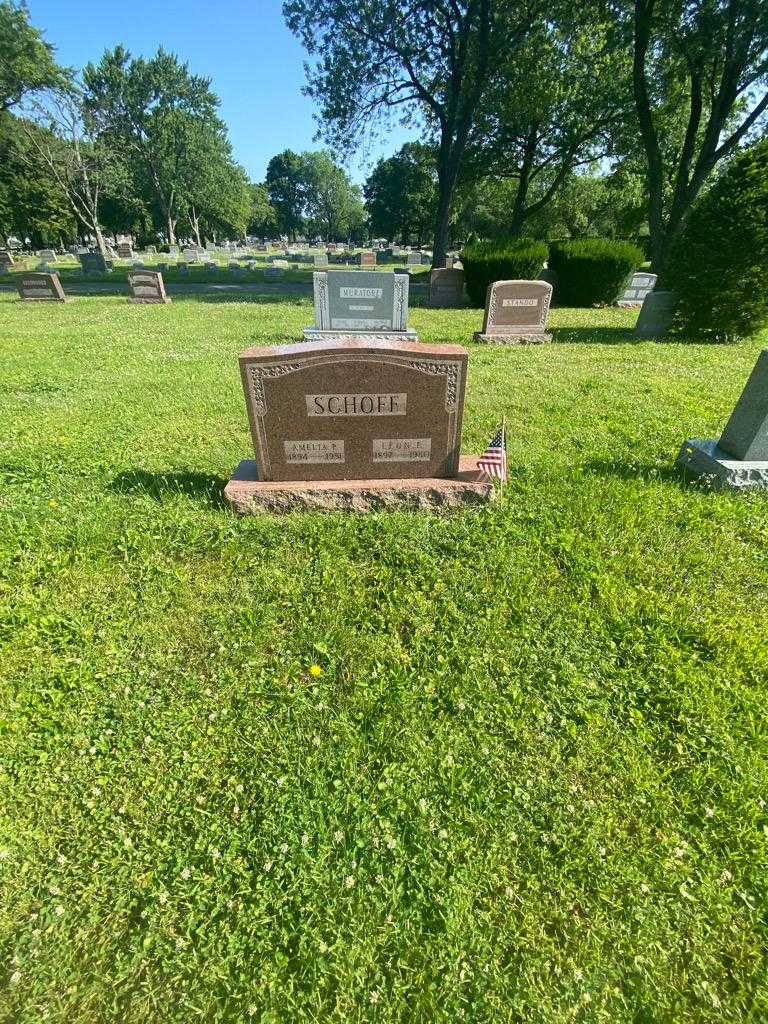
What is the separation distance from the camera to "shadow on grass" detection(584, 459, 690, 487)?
422cm

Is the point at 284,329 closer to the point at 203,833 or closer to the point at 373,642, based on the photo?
the point at 373,642

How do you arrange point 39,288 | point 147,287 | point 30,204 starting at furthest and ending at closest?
1. point 30,204
2. point 39,288
3. point 147,287

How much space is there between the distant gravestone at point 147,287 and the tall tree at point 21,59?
2156 cm

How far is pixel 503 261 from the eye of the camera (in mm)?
14422

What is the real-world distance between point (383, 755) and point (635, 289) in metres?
18.4

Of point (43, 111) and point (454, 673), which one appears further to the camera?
point (43, 111)

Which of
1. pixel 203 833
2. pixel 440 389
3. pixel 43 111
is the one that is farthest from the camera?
pixel 43 111

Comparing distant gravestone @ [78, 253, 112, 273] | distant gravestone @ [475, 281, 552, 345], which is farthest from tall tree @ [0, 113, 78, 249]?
distant gravestone @ [475, 281, 552, 345]

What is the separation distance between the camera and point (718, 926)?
5.41ft

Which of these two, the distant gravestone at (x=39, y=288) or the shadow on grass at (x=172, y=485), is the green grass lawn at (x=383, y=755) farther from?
the distant gravestone at (x=39, y=288)

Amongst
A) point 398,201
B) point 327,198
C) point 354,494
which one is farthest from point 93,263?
point 327,198

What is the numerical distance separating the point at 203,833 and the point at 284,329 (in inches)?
443

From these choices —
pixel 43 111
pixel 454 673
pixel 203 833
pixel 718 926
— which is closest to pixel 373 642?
pixel 454 673

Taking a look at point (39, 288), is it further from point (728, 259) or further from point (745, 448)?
point (745, 448)
